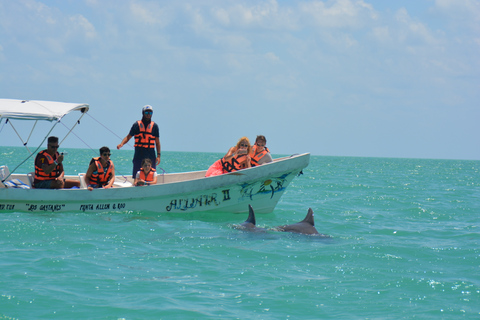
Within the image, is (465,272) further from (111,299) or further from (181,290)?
(111,299)

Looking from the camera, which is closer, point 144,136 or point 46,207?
point 46,207

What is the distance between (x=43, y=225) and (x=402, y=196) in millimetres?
14405

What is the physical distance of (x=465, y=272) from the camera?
7.98 m

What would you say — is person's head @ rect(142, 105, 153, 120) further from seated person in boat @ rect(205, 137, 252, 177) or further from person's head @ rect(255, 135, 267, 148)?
person's head @ rect(255, 135, 267, 148)

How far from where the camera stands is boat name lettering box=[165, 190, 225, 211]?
11695 millimetres

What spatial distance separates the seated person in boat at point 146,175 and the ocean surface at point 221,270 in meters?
0.69

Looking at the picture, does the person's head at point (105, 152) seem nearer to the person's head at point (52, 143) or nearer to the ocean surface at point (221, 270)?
the person's head at point (52, 143)

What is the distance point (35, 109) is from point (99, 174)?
1.89 metres

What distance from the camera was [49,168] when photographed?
36.5 ft

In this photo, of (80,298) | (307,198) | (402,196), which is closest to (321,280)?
(80,298)

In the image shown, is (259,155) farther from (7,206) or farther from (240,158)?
(7,206)

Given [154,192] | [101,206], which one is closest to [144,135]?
[154,192]

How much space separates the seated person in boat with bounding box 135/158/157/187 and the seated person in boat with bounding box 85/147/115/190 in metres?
0.56

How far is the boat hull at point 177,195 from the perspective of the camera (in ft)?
36.9
